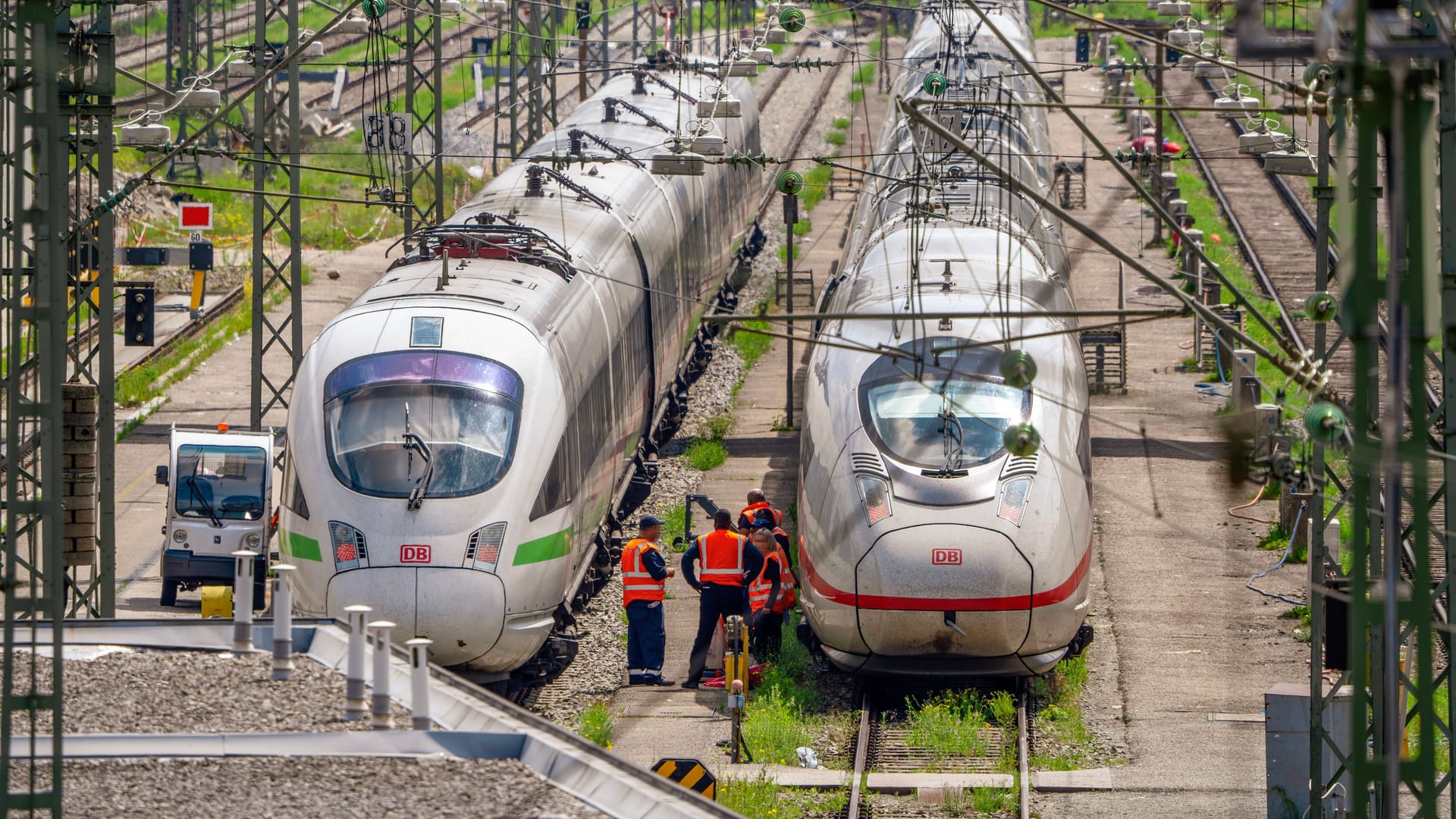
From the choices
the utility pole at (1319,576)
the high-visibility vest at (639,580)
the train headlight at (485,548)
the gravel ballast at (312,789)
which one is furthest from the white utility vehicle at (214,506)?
the utility pole at (1319,576)

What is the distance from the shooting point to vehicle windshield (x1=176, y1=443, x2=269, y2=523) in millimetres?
20094

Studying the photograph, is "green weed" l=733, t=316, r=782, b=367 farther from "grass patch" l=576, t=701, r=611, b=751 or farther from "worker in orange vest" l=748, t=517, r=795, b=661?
"grass patch" l=576, t=701, r=611, b=751

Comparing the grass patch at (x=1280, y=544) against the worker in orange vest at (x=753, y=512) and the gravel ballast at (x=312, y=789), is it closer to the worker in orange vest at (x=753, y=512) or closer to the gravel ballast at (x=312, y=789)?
the worker in orange vest at (x=753, y=512)

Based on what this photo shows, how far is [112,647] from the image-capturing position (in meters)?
11.4

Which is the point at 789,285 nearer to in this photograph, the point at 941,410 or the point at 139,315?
the point at 139,315

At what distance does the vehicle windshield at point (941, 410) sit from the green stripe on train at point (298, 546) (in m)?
4.41

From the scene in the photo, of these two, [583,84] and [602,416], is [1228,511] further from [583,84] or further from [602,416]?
[583,84]

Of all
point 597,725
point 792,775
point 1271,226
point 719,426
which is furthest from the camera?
point 1271,226

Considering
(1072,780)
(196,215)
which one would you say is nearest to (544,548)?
(1072,780)

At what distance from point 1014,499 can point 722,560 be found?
2.79 metres

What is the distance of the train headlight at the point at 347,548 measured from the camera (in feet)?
45.8

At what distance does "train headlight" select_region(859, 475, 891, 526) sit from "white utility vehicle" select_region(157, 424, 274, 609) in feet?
23.1

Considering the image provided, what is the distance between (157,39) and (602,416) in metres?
52.4

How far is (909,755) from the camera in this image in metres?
14.5
